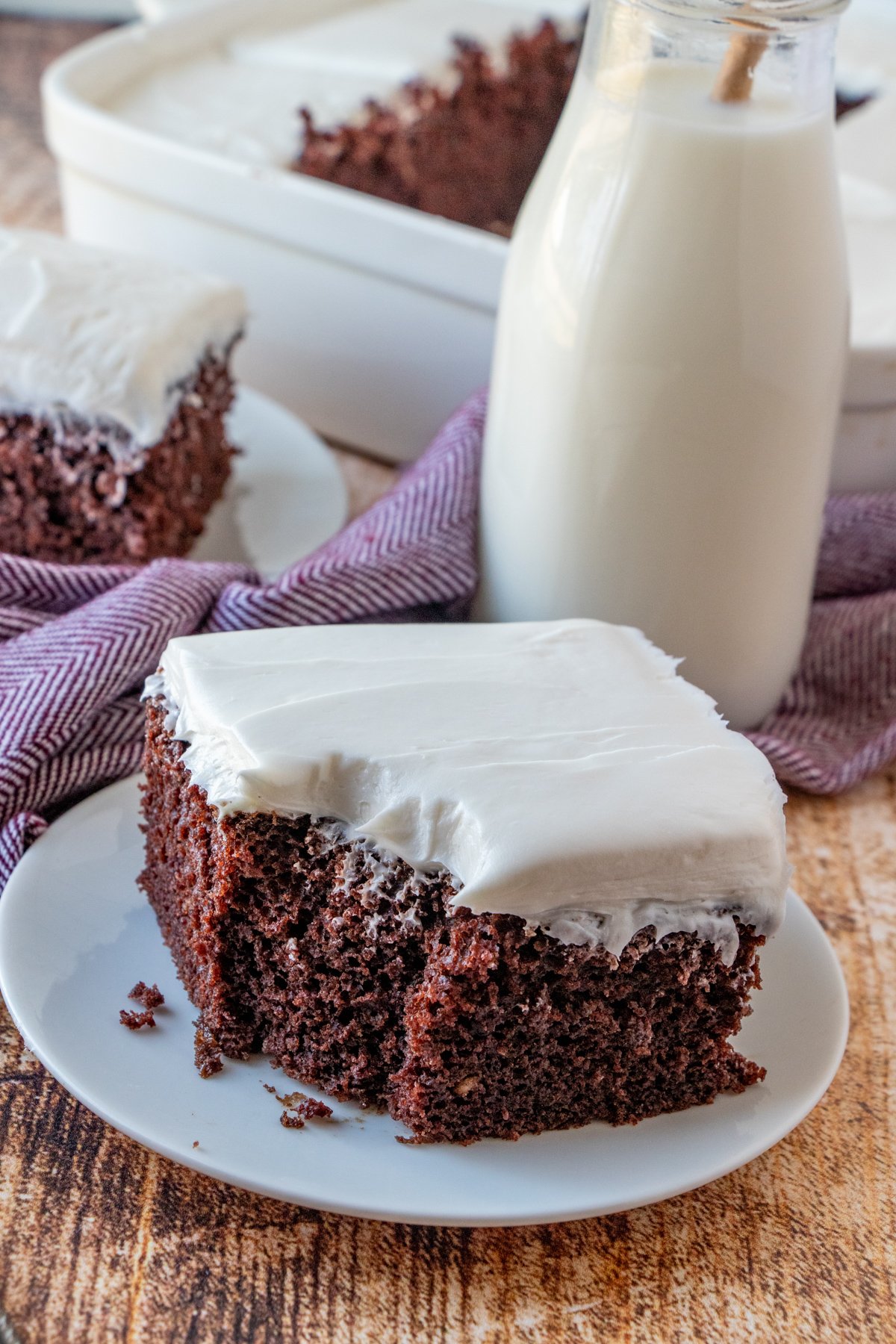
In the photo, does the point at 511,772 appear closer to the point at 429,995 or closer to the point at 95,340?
the point at 429,995

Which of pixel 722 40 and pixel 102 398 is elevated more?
pixel 722 40

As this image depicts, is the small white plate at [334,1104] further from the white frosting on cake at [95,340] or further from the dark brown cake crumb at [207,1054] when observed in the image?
the white frosting on cake at [95,340]

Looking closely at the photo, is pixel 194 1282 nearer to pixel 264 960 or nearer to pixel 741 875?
pixel 264 960

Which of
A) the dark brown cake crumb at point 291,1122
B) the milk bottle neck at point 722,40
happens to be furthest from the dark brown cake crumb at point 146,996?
the milk bottle neck at point 722,40

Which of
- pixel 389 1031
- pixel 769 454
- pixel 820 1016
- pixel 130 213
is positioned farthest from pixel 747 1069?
pixel 130 213

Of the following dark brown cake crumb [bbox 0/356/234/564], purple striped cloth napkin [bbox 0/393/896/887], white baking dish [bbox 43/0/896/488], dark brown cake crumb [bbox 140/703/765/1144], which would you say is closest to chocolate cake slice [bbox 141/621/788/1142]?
dark brown cake crumb [bbox 140/703/765/1144]

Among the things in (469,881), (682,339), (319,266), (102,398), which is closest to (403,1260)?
(469,881)

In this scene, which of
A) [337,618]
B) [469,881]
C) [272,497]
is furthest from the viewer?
[272,497]

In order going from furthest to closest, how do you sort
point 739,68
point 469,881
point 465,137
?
1. point 465,137
2. point 739,68
3. point 469,881
